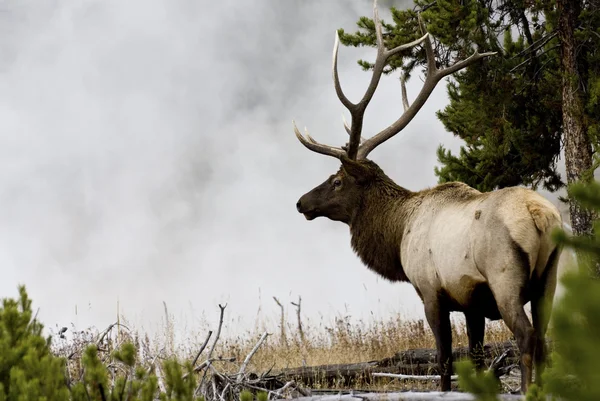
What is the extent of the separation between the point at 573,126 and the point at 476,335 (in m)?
5.22

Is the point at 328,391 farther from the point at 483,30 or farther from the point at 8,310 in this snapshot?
the point at 483,30

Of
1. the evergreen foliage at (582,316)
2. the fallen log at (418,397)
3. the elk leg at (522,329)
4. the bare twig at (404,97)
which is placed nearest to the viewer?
the evergreen foliage at (582,316)

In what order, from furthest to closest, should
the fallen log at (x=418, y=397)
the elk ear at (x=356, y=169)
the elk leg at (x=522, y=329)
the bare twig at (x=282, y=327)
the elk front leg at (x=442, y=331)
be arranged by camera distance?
the bare twig at (x=282, y=327) → the elk ear at (x=356, y=169) → the elk front leg at (x=442, y=331) → the elk leg at (x=522, y=329) → the fallen log at (x=418, y=397)

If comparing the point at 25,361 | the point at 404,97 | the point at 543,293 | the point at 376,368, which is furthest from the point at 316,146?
the point at 25,361

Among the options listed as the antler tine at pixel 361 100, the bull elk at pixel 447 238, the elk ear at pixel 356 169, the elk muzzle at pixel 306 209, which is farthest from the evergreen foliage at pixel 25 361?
the antler tine at pixel 361 100

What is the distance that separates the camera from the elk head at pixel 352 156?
6891 millimetres

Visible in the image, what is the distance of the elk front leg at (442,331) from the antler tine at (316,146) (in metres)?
2.16

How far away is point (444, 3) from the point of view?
32.9ft

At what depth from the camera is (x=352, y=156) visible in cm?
718

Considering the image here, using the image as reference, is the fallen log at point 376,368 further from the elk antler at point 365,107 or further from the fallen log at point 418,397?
the fallen log at point 418,397

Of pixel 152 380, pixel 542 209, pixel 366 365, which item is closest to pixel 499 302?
pixel 542 209

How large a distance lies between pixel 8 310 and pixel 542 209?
342 cm

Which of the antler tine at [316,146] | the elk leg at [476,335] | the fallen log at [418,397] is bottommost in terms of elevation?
the fallen log at [418,397]

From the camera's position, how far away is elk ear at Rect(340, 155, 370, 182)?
6.80m
